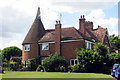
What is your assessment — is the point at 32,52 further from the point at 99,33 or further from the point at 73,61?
the point at 99,33

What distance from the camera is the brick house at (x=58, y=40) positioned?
41062mm

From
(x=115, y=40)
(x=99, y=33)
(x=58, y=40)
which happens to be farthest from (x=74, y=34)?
(x=115, y=40)

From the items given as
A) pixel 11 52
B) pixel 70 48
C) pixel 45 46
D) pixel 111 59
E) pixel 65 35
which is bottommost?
pixel 111 59

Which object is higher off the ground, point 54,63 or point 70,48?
point 70,48

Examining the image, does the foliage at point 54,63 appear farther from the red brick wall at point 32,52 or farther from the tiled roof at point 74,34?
the red brick wall at point 32,52

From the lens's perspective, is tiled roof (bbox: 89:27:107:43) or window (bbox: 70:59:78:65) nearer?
window (bbox: 70:59:78:65)

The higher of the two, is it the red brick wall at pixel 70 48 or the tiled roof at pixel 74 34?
the tiled roof at pixel 74 34

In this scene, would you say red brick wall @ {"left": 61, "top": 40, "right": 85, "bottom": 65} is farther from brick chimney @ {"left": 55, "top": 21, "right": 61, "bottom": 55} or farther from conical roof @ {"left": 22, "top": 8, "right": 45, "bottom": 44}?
conical roof @ {"left": 22, "top": 8, "right": 45, "bottom": 44}

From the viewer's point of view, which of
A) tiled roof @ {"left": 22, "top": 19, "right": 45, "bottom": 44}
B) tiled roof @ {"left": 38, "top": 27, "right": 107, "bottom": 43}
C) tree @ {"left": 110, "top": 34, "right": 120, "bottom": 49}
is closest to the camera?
tiled roof @ {"left": 38, "top": 27, "right": 107, "bottom": 43}

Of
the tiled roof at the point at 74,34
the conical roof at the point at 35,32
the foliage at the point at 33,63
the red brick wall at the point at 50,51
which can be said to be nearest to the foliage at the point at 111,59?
the tiled roof at the point at 74,34

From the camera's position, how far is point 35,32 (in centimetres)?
4575

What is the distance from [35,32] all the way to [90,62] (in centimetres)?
1502

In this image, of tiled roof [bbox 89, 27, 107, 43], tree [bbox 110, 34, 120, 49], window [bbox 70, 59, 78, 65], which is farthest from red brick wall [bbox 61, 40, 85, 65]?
tree [bbox 110, 34, 120, 49]

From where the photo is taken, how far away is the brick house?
135 ft
